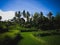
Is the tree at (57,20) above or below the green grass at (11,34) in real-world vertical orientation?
above

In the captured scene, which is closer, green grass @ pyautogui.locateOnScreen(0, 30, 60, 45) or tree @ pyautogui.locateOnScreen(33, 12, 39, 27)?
green grass @ pyautogui.locateOnScreen(0, 30, 60, 45)

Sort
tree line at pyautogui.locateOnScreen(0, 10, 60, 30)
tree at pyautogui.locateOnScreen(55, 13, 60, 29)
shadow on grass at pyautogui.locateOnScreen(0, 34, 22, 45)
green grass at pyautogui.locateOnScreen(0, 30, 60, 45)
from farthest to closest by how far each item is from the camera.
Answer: tree at pyautogui.locateOnScreen(55, 13, 60, 29) → tree line at pyautogui.locateOnScreen(0, 10, 60, 30) → green grass at pyautogui.locateOnScreen(0, 30, 60, 45) → shadow on grass at pyautogui.locateOnScreen(0, 34, 22, 45)

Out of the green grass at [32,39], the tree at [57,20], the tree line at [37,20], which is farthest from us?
the tree at [57,20]

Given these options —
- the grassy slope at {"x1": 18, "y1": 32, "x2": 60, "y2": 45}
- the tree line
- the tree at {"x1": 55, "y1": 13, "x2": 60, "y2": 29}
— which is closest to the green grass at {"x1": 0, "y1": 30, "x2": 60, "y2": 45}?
the grassy slope at {"x1": 18, "y1": 32, "x2": 60, "y2": 45}

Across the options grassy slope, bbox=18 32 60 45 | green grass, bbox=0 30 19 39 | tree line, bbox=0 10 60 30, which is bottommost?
grassy slope, bbox=18 32 60 45

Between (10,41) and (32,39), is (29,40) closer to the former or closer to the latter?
(32,39)

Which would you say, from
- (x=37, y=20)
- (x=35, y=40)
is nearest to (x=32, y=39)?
(x=35, y=40)

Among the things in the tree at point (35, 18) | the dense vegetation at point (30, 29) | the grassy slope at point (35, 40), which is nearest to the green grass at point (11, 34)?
the dense vegetation at point (30, 29)

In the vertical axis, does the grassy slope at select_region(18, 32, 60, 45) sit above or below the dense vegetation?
below

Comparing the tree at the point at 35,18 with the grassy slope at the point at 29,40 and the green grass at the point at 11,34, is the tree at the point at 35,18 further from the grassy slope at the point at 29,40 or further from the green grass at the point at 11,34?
the green grass at the point at 11,34

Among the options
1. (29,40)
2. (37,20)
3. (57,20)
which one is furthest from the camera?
(57,20)

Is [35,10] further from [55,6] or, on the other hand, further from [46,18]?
[55,6]

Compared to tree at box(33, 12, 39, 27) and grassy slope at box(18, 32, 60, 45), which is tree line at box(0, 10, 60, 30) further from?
grassy slope at box(18, 32, 60, 45)

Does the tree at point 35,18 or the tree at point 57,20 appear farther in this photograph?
the tree at point 57,20
